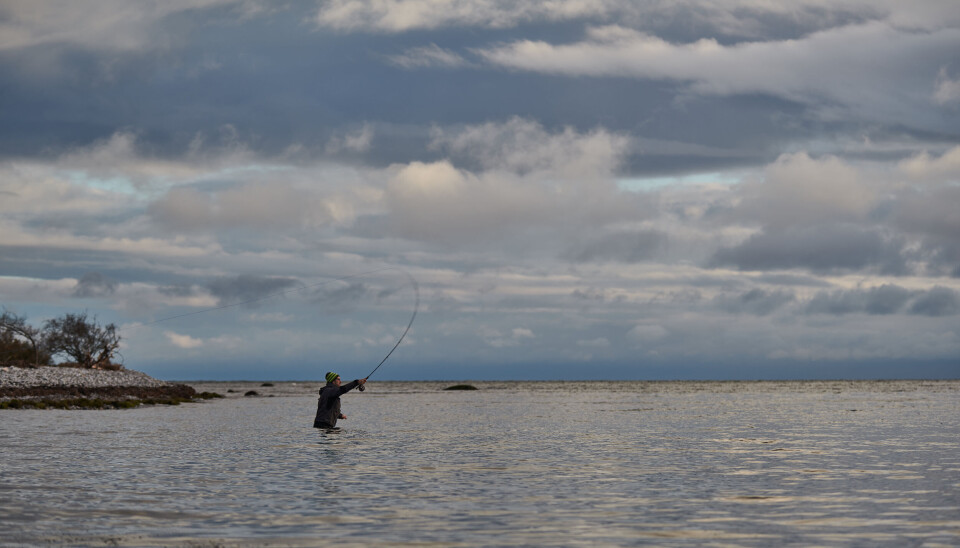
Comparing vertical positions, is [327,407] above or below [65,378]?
above

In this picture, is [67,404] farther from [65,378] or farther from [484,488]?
[484,488]

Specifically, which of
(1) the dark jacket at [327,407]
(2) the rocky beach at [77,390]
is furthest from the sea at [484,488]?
(2) the rocky beach at [77,390]

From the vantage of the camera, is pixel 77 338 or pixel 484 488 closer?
pixel 484 488

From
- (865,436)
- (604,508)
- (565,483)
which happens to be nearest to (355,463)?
(565,483)

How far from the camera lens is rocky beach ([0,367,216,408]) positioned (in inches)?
2042

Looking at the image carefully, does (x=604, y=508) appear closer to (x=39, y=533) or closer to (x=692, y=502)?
(x=692, y=502)

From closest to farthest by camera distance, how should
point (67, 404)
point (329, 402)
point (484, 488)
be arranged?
point (484, 488) < point (329, 402) < point (67, 404)

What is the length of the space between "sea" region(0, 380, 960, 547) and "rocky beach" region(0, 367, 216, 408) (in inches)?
905

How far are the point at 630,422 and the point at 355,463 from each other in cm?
1924

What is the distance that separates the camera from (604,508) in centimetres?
1344

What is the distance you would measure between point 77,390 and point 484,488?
174 ft

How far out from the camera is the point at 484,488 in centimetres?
1580

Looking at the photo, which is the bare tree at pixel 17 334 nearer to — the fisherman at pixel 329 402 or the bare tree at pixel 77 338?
the bare tree at pixel 77 338

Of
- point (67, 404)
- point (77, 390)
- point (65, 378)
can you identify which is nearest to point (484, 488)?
point (67, 404)
